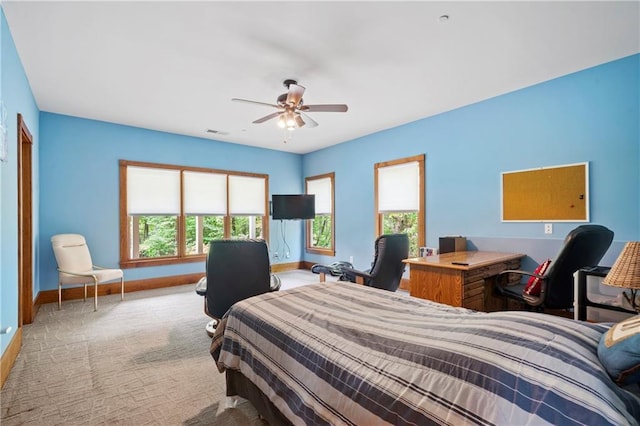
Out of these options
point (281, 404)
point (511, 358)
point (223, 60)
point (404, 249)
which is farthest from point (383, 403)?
point (223, 60)

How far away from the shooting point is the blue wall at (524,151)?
3.06 metres

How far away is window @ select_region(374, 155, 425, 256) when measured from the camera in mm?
4938

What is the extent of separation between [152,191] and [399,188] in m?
4.37

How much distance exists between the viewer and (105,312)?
3986mm

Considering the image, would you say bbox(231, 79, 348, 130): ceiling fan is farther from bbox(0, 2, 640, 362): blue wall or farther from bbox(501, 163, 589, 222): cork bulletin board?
bbox(501, 163, 589, 222): cork bulletin board

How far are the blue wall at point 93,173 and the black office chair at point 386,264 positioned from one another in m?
3.77

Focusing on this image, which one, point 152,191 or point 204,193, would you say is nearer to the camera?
point 152,191

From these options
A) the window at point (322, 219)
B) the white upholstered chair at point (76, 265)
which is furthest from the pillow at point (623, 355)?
the window at point (322, 219)

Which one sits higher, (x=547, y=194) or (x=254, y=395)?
(x=547, y=194)

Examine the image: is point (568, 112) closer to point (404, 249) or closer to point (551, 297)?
point (551, 297)

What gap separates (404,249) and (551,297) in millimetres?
1395

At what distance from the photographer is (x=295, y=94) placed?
3170 mm

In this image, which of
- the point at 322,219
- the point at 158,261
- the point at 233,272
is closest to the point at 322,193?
the point at 322,219

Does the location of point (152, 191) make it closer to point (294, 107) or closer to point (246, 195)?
point (246, 195)
